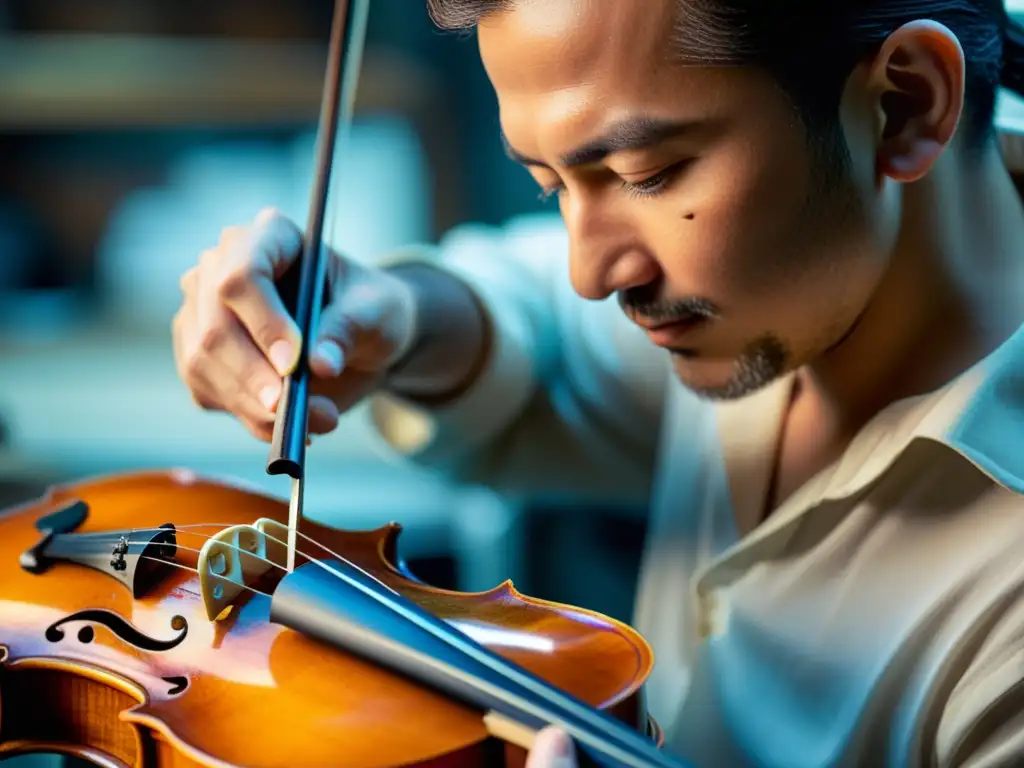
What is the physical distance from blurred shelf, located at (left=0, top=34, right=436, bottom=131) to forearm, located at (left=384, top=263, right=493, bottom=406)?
0.82m

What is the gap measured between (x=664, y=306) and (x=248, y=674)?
27cm

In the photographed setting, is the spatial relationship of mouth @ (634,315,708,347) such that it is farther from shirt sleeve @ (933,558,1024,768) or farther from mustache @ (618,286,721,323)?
shirt sleeve @ (933,558,1024,768)

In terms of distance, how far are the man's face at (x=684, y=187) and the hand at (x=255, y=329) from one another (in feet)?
0.55

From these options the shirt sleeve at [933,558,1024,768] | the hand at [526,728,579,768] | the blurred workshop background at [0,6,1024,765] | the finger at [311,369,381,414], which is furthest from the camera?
the blurred workshop background at [0,6,1024,765]

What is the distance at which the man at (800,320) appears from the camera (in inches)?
17.9

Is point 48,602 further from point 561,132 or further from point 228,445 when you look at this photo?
point 228,445

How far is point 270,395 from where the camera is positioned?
1.78ft

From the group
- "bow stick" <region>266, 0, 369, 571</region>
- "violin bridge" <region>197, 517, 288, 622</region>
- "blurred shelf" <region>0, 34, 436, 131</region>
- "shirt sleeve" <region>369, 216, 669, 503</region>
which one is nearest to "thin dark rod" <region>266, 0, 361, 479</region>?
"bow stick" <region>266, 0, 369, 571</region>

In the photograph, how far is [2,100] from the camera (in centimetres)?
158

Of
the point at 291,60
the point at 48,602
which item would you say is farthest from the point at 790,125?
the point at 291,60

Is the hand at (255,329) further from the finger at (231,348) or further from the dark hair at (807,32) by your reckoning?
the dark hair at (807,32)

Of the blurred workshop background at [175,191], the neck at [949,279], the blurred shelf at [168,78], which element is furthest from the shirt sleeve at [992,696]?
the blurred shelf at [168,78]

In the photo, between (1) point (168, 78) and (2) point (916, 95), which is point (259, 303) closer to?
(2) point (916, 95)

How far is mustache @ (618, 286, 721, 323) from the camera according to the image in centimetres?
51
